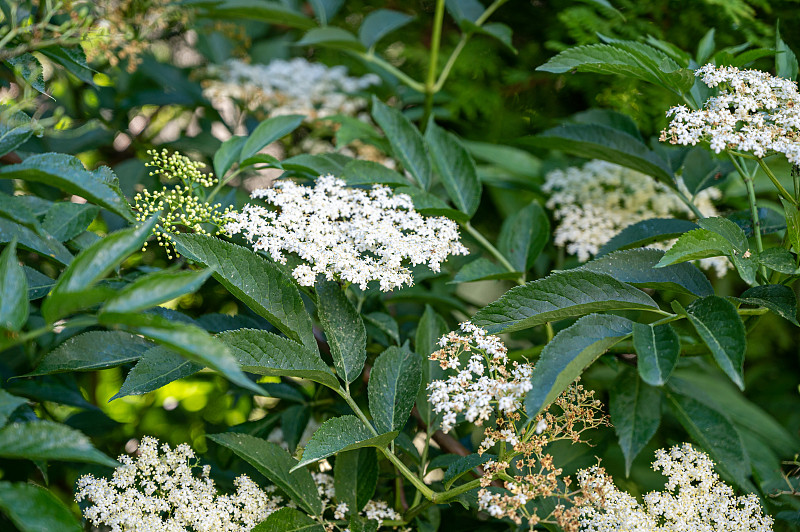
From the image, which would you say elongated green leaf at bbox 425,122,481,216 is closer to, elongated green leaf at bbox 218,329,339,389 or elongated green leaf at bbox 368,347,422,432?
elongated green leaf at bbox 368,347,422,432

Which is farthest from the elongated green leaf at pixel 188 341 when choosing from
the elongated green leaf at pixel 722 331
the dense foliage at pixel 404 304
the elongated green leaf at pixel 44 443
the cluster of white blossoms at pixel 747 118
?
the cluster of white blossoms at pixel 747 118

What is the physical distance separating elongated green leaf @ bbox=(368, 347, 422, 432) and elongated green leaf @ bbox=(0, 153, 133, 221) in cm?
40

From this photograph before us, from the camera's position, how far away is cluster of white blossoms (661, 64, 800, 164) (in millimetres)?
857

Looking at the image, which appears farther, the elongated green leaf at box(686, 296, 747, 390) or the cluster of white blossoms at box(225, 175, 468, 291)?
the cluster of white blossoms at box(225, 175, 468, 291)

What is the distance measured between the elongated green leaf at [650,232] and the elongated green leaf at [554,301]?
0.93 feet

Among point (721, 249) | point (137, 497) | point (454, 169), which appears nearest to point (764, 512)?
point (721, 249)

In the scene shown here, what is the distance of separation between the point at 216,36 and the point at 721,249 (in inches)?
68.0

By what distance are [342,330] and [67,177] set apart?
412 mm

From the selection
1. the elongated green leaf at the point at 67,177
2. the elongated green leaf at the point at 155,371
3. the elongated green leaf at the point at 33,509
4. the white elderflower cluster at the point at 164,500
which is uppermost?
the elongated green leaf at the point at 67,177

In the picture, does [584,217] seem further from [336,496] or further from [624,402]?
[336,496]

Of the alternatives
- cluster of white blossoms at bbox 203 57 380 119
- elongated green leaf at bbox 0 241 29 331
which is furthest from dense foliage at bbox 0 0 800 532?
cluster of white blossoms at bbox 203 57 380 119

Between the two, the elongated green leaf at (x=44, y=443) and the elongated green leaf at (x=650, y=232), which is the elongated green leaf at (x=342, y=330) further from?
the elongated green leaf at (x=650, y=232)

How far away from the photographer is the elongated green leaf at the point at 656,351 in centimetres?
73

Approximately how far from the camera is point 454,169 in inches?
50.1
